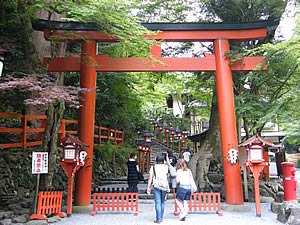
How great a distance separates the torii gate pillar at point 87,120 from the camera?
7.53 m

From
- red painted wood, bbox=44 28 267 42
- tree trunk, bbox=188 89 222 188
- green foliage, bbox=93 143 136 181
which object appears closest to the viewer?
red painted wood, bbox=44 28 267 42

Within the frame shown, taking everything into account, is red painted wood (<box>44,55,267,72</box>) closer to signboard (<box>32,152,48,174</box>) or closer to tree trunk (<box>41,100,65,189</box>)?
tree trunk (<box>41,100,65,189</box>)

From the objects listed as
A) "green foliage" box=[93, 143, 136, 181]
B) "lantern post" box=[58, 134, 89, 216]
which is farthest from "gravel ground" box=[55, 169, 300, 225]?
"green foliage" box=[93, 143, 136, 181]

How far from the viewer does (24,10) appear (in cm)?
778

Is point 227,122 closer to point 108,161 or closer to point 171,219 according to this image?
point 171,219

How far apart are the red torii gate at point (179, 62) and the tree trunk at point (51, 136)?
0.99m

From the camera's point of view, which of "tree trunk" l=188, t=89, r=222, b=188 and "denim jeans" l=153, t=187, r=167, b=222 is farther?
"tree trunk" l=188, t=89, r=222, b=188

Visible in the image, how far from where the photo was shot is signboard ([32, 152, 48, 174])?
6.26m

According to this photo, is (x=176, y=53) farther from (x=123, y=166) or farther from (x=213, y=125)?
(x=123, y=166)

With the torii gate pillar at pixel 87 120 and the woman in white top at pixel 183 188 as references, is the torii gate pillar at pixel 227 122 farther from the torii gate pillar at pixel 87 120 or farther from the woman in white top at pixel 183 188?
the torii gate pillar at pixel 87 120

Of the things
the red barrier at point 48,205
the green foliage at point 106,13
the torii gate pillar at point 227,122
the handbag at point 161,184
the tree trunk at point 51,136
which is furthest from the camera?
the torii gate pillar at point 227,122

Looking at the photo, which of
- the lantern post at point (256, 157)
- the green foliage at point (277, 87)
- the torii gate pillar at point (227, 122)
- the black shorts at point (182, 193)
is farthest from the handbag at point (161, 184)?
the green foliage at point (277, 87)

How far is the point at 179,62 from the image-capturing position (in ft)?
27.5

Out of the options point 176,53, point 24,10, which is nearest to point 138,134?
point 176,53
